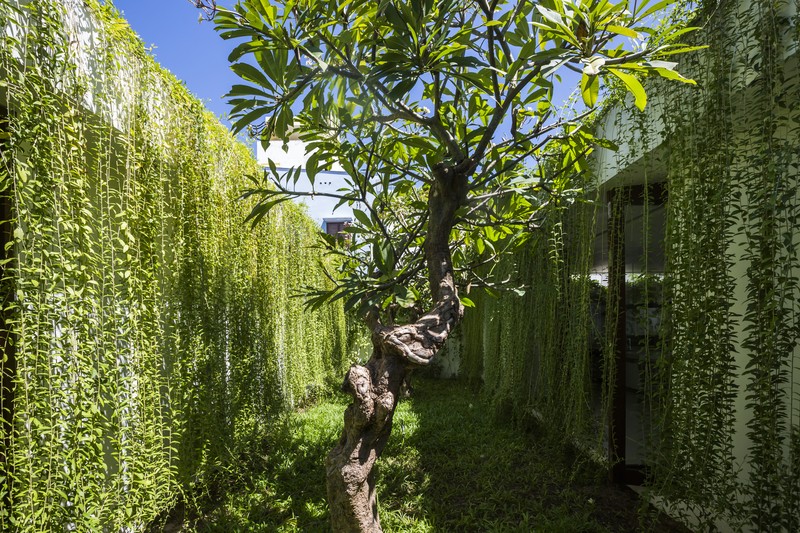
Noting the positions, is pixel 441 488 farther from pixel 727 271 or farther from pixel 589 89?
pixel 589 89

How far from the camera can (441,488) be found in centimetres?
329

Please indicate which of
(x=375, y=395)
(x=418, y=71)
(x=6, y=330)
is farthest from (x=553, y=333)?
(x=6, y=330)

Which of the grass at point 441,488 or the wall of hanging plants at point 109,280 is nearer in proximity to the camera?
the wall of hanging plants at point 109,280

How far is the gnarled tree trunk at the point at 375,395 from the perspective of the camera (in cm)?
158

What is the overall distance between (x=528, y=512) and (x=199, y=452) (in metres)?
1.96

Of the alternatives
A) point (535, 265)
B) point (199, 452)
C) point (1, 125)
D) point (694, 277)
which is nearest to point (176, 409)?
point (199, 452)

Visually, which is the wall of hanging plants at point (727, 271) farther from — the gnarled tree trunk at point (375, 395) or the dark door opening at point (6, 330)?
the dark door opening at point (6, 330)

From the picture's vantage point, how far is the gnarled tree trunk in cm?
158

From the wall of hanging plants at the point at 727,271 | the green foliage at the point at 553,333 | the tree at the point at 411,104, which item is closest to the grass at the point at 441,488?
the green foliage at the point at 553,333

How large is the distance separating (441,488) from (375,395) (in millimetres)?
2027

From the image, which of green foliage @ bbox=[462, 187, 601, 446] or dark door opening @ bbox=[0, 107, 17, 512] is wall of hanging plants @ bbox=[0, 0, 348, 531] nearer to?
dark door opening @ bbox=[0, 107, 17, 512]

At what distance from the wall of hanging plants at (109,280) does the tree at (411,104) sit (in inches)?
30.5

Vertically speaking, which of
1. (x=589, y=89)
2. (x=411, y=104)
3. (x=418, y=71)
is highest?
(x=411, y=104)

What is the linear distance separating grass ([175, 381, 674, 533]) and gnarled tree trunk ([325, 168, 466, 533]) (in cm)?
125
